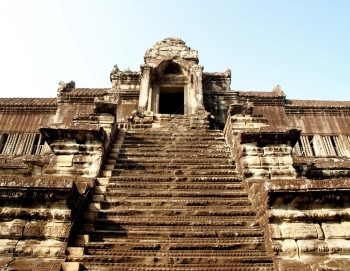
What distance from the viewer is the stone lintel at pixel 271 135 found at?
656 centimetres

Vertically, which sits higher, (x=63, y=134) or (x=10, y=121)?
(x=10, y=121)

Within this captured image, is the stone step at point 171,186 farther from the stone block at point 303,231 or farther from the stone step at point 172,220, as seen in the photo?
the stone block at point 303,231

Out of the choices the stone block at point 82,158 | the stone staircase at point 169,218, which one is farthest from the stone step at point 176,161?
the stone block at point 82,158

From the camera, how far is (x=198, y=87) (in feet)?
40.6

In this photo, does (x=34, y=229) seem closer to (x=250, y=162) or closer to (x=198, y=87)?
(x=250, y=162)

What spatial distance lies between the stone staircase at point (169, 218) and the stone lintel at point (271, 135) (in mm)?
877

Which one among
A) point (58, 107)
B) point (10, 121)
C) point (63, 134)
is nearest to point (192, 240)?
point (63, 134)

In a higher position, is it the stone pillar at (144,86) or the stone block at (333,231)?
the stone pillar at (144,86)

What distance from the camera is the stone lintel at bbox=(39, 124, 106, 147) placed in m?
6.40

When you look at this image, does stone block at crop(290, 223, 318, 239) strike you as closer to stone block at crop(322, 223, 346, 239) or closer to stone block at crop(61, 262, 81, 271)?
stone block at crop(322, 223, 346, 239)

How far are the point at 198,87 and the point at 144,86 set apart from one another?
220cm

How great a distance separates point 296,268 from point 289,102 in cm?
1144

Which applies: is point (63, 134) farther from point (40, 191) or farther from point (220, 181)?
point (220, 181)

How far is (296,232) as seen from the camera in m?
4.32
